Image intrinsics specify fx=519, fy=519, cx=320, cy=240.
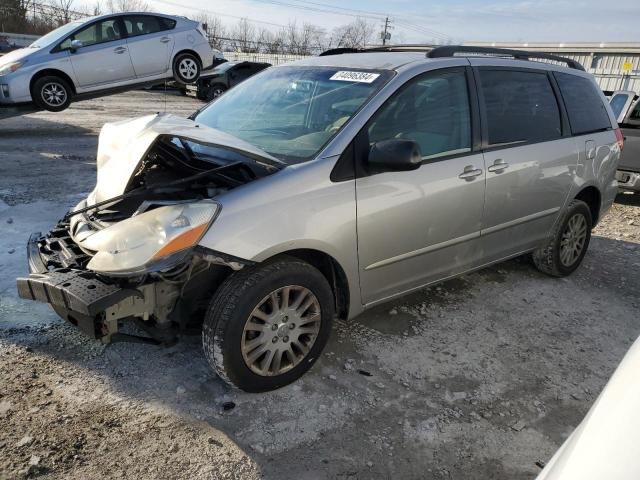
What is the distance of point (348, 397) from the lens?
9.38ft

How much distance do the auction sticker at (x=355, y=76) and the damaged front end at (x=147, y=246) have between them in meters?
0.92

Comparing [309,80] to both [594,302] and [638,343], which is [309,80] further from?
[594,302]

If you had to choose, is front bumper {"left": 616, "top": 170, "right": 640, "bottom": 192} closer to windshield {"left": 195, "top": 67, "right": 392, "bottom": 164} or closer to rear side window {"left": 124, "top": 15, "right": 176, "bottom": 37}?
windshield {"left": 195, "top": 67, "right": 392, "bottom": 164}

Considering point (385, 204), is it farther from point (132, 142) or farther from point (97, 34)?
point (97, 34)

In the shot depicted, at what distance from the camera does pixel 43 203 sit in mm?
5660

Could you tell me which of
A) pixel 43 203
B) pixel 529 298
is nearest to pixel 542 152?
pixel 529 298

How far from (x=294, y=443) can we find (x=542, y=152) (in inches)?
113

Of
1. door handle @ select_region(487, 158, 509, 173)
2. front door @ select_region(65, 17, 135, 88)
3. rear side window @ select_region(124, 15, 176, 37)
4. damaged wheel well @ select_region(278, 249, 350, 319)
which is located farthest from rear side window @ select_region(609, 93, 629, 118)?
front door @ select_region(65, 17, 135, 88)

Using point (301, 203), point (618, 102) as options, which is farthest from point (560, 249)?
point (618, 102)

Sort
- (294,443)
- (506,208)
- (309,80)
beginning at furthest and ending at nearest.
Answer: (506,208) < (309,80) < (294,443)

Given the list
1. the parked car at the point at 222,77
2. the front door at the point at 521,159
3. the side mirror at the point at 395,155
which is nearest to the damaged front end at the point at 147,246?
the side mirror at the point at 395,155

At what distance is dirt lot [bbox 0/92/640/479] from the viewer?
238cm

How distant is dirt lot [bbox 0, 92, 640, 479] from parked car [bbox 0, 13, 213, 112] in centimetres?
624

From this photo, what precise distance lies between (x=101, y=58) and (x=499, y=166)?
8719 mm
